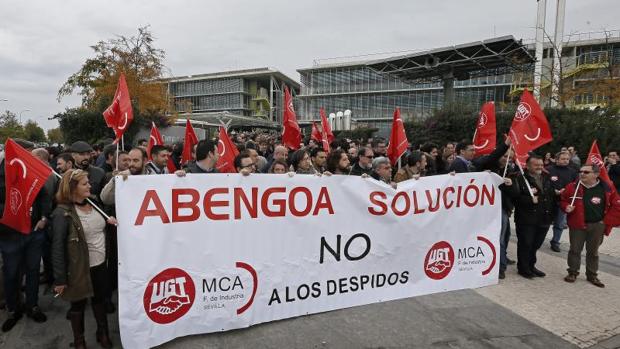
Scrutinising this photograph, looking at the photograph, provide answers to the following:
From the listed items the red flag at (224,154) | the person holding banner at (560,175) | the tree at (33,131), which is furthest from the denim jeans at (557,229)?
the tree at (33,131)

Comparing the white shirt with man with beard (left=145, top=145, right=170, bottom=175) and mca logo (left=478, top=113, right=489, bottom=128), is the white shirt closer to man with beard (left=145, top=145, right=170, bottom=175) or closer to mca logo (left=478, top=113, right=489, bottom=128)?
man with beard (left=145, top=145, right=170, bottom=175)

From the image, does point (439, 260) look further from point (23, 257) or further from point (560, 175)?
point (23, 257)

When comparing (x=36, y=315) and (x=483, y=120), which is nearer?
(x=36, y=315)

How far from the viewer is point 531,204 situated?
5.17 meters

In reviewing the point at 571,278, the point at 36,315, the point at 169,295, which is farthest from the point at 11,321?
the point at 571,278

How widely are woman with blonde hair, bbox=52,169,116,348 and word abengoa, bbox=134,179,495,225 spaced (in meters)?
0.46

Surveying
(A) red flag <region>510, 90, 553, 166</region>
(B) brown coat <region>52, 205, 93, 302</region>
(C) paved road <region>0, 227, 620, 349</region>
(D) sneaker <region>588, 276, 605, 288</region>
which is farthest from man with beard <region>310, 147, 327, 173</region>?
(D) sneaker <region>588, 276, 605, 288</region>

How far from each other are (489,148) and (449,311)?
2761 mm

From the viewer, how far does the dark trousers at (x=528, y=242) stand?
17.4 feet

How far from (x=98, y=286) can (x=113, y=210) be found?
0.77m

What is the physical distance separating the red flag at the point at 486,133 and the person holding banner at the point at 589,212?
1.19 metres

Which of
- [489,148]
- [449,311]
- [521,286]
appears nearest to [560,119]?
[489,148]

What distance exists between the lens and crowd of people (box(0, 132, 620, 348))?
3.19 meters

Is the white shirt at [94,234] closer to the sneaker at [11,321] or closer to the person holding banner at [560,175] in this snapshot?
the sneaker at [11,321]
